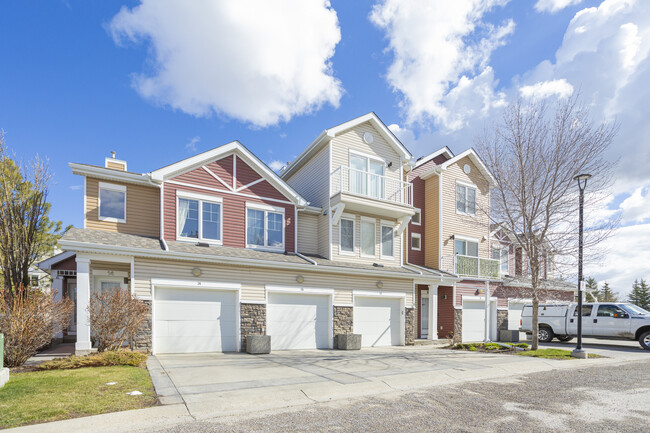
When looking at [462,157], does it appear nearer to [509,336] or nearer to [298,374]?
[509,336]

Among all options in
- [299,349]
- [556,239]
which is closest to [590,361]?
[556,239]

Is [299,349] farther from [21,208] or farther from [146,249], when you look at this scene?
[21,208]

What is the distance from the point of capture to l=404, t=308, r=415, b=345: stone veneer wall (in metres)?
16.8

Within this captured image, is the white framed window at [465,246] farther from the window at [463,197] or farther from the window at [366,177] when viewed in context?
the window at [366,177]

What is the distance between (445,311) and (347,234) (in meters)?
7.27

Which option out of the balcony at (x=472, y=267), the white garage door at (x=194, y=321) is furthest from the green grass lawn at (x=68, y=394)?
the balcony at (x=472, y=267)

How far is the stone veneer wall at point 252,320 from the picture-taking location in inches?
519

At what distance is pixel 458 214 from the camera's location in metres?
21.4

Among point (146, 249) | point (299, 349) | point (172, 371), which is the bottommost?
point (299, 349)

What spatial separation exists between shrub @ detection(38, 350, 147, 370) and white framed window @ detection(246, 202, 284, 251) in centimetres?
621

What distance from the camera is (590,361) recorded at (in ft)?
40.0

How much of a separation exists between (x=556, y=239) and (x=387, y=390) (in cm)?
1028

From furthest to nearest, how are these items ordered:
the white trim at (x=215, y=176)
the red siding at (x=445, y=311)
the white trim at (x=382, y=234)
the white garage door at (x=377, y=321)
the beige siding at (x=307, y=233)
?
the red siding at (x=445, y=311) → the white trim at (x=382, y=234) → the beige siding at (x=307, y=233) → the white garage door at (x=377, y=321) → the white trim at (x=215, y=176)

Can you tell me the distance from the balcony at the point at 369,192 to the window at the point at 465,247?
4.70 metres
